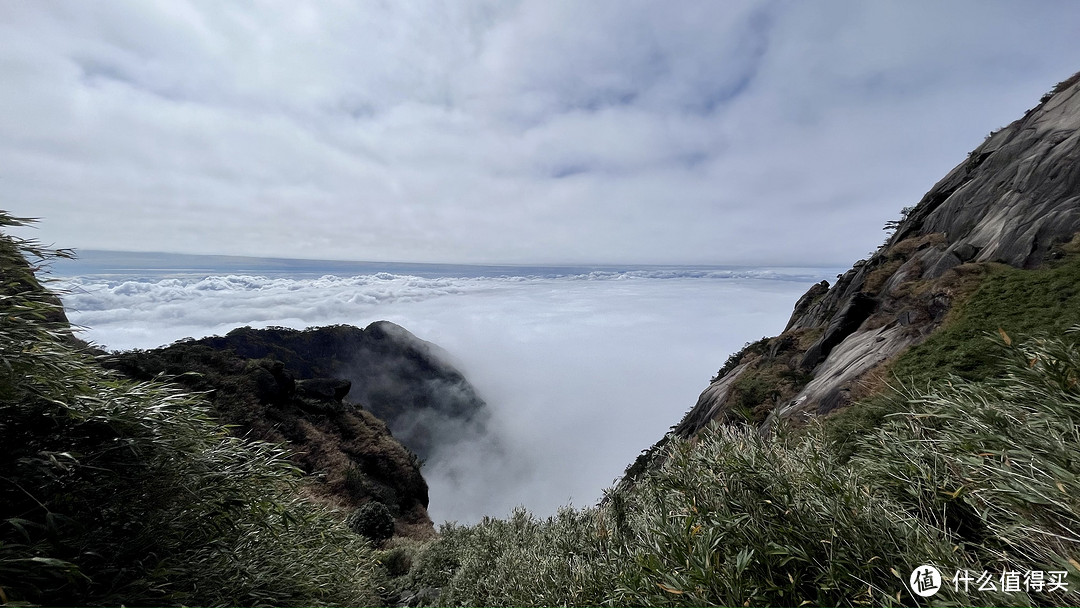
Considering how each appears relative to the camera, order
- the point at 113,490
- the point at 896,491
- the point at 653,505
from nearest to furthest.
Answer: the point at 896,491 → the point at 113,490 → the point at 653,505

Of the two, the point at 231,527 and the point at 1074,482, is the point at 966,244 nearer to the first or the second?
the point at 1074,482

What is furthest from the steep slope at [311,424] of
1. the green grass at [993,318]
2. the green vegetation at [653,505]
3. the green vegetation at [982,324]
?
the green grass at [993,318]

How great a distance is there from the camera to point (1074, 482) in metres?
4.02

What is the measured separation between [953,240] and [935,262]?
2.73m

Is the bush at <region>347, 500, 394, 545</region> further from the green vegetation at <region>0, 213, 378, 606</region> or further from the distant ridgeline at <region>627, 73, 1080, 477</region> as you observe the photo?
the distant ridgeline at <region>627, 73, 1080, 477</region>

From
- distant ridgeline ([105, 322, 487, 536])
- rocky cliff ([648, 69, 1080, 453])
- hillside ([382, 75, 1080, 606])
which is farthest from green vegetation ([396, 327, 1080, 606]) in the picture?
distant ridgeline ([105, 322, 487, 536])

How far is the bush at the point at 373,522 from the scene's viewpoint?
29.9 meters

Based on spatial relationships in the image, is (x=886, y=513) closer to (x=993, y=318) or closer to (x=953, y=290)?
(x=993, y=318)

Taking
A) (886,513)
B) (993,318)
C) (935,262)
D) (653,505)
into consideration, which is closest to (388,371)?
(935,262)

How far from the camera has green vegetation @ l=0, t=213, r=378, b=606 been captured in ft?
19.2

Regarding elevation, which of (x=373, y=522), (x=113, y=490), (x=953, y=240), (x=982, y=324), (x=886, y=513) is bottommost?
(x=373, y=522)

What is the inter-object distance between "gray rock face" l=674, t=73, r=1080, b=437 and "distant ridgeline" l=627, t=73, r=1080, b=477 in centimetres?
7

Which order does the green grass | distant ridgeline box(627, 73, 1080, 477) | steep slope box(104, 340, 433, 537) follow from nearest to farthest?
1. the green grass
2. distant ridgeline box(627, 73, 1080, 477)
3. steep slope box(104, 340, 433, 537)

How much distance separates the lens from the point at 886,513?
4.73 meters
